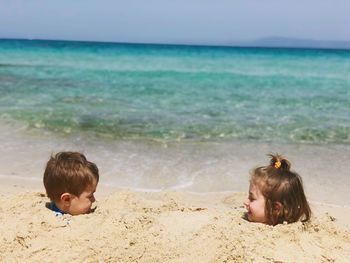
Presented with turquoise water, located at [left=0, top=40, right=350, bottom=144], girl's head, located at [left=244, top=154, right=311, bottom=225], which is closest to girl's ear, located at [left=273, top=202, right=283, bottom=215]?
girl's head, located at [left=244, top=154, right=311, bottom=225]

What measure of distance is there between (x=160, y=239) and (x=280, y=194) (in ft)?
2.48

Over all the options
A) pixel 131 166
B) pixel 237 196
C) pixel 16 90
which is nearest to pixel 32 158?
pixel 131 166

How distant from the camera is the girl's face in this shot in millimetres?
2910

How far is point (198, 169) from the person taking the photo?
16.8 feet

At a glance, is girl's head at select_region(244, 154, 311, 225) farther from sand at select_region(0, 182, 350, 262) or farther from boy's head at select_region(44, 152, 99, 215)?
boy's head at select_region(44, 152, 99, 215)

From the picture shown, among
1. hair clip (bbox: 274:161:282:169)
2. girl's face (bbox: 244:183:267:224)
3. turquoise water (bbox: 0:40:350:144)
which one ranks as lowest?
turquoise water (bbox: 0:40:350:144)

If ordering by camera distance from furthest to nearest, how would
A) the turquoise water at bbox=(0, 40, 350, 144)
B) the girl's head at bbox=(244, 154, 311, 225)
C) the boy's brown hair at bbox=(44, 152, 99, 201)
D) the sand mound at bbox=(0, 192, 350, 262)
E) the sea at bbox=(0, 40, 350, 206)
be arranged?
the turquoise water at bbox=(0, 40, 350, 144), the sea at bbox=(0, 40, 350, 206), the boy's brown hair at bbox=(44, 152, 99, 201), the girl's head at bbox=(244, 154, 311, 225), the sand mound at bbox=(0, 192, 350, 262)

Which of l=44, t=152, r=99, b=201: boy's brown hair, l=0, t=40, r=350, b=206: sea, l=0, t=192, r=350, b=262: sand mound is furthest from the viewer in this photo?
l=0, t=40, r=350, b=206: sea

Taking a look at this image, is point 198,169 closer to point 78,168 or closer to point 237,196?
point 237,196

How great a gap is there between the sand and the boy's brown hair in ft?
0.56

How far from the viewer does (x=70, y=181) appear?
2963 mm

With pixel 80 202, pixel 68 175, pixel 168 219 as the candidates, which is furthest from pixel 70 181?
pixel 168 219

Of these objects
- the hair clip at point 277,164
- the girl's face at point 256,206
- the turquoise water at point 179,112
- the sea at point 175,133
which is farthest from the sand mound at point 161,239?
the turquoise water at point 179,112

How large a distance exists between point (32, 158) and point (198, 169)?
180 cm
